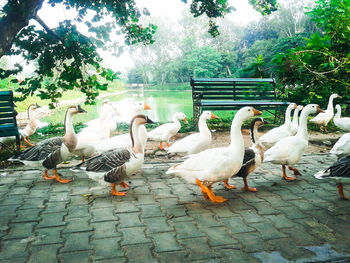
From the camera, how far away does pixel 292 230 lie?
310 centimetres

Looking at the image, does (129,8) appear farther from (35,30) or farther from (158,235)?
(158,235)

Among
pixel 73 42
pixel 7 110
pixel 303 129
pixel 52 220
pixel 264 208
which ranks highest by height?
pixel 73 42

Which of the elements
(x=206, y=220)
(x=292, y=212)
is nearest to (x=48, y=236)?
(x=206, y=220)

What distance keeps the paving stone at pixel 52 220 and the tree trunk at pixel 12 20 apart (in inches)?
80.8

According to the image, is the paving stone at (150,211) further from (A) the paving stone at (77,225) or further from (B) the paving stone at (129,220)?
(A) the paving stone at (77,225)

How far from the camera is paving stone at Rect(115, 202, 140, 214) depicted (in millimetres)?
3666

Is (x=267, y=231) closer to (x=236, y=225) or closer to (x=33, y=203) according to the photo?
(x=236, y=225)

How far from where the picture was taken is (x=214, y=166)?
3.76 metres

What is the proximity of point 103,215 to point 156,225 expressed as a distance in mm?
739

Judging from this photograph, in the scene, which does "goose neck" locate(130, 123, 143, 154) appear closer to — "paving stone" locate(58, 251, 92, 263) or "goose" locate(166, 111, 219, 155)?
"goose" locate(166, 111, 219, 155)

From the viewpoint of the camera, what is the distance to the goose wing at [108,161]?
13.5 feet

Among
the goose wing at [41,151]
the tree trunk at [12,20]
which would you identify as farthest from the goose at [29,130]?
the tree trunk at [12,20]

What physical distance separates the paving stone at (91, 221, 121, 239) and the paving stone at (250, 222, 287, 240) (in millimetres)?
1534

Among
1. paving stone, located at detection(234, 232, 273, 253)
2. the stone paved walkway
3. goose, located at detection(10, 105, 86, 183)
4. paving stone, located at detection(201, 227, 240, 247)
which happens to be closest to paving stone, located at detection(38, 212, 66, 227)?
the stone paved walkway
